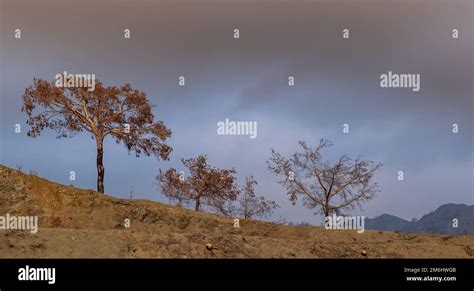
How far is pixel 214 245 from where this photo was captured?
2039 centimetres

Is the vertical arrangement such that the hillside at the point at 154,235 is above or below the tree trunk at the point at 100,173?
below

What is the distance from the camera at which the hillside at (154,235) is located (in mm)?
19266

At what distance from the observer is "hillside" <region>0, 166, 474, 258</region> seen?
63.2 ft

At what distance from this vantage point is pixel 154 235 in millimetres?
20734
